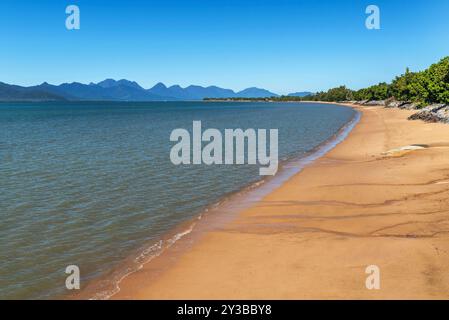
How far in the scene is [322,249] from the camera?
11891mm

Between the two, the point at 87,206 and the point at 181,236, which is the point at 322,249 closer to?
the point at 181,236

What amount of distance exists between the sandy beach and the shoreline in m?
0.22

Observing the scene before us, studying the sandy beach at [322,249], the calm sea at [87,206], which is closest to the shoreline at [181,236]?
the sandy beach at [322,249]

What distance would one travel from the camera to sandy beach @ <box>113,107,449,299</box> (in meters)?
9.40

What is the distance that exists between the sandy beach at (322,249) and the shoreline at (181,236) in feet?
0.73

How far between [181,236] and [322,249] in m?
5.33

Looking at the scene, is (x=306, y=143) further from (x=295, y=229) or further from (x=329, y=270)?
(x=329, y=270)

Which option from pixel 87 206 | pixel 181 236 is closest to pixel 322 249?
pixel 181 236

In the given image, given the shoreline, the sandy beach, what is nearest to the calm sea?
the shoreline

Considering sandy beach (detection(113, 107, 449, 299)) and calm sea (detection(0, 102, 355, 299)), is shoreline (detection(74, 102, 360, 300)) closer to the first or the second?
sandy beach (detection(113, 107, 449, 299))
